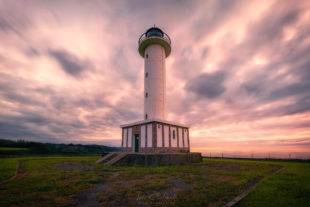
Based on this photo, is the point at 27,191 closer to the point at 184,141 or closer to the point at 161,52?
the point at 184,141

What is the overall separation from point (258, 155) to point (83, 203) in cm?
2865

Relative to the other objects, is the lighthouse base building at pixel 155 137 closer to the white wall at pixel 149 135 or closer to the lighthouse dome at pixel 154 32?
the white wall at pixel 149 135

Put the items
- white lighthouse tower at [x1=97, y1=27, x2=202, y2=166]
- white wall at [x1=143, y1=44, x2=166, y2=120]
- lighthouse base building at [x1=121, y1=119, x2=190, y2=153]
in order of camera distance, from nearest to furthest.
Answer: white lighthouse tower at [x1=97, y1=27, x2=202, y2=166], lighthouse base building at [x1=121, y1=119, x2=190, y2=153], white wall at [x1=143, y1=44, x2=166, y2=120]

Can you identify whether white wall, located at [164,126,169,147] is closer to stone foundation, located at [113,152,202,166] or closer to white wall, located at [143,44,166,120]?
white wall, located at [143,44,166,120]

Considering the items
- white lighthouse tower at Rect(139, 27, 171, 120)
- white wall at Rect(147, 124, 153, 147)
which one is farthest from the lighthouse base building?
white lighthouse tower at Rect(139, 27, 171, 120)

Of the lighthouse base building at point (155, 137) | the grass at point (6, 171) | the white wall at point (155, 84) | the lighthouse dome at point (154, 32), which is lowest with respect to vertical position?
the grass at point (6, 171)

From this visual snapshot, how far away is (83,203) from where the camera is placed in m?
4.50

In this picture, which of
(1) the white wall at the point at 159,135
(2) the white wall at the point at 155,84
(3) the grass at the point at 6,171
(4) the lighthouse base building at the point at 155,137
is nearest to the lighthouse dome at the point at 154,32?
(2) the white wall at the point at 155,84

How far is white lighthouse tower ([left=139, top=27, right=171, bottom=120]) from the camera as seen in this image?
787 inches

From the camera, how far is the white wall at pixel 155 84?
19906mm

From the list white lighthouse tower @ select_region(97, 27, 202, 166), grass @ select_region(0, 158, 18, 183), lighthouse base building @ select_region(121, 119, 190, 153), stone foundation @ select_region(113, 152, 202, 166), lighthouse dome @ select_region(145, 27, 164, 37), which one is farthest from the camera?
lighthouse dome @ select_region(145, 27, 164, 37)

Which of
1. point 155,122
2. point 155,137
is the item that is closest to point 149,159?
point 155,137

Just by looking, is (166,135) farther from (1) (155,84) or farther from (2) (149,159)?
(1) (155,84)

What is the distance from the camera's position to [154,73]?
21.1 metres
